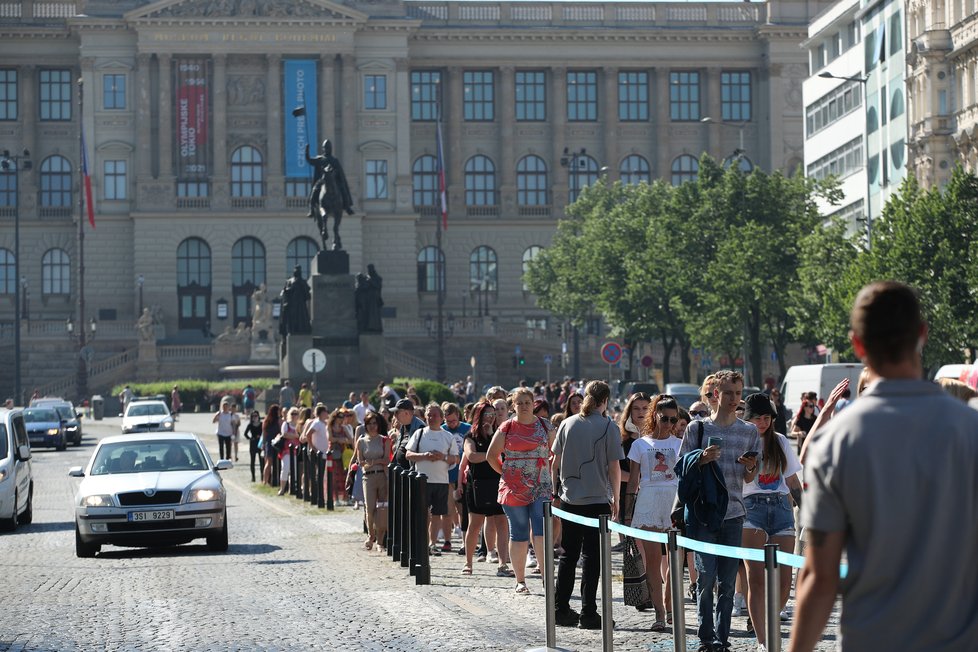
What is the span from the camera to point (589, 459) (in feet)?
48.1

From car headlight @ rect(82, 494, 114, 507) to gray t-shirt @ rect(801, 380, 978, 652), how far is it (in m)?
16.4

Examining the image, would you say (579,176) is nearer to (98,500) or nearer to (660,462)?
(98,500)

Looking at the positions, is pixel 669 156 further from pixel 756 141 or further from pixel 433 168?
pixel 433 168

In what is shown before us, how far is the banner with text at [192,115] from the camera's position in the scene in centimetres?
10494

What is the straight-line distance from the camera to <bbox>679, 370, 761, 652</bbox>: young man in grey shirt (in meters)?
12.5

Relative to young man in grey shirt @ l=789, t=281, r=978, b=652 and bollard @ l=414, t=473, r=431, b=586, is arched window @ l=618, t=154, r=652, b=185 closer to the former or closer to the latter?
bollard @ l=414, t=473, r=431, b=586

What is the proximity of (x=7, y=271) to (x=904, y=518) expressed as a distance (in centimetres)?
10524

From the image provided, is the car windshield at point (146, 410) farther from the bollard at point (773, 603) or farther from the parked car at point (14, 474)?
the bollard at point (773, 603)

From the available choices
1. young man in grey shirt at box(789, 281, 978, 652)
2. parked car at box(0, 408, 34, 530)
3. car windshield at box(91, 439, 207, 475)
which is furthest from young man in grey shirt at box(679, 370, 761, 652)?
parked car at box(0, 408, 34, 530)

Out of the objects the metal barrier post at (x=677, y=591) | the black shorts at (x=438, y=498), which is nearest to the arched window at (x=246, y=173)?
the black shorts at (x=438, y=498)

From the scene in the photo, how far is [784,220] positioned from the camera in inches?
2589

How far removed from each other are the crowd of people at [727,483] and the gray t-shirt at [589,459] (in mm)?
11

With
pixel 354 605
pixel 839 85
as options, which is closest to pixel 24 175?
pixel 839 85

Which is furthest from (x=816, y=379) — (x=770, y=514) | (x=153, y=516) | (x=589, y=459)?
(x=770, y=514)
